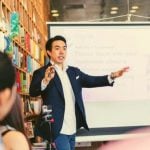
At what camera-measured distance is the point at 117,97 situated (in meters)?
3.83

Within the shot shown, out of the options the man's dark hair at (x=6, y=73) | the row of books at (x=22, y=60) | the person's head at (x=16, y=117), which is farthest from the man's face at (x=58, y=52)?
the man's dark hair at (x=6, y=73)

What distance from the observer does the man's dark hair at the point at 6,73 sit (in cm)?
89

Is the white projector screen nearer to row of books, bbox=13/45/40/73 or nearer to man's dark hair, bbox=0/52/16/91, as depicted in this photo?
row of books, bbox=13/45/40/73

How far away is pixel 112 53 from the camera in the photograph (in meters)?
3.82

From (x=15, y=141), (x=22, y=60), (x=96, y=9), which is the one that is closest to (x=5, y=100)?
(x=15, y=141)

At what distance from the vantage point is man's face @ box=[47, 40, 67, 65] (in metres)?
3.10

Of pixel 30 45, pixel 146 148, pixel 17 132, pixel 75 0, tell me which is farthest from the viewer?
pixel 75 0

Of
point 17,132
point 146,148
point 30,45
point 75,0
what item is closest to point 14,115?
point 17,132

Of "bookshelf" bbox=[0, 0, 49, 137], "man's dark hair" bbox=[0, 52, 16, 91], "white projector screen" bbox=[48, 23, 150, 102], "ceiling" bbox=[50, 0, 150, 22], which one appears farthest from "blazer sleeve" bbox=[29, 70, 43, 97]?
"ceiling" bbox=[50, 0, 150, 22]

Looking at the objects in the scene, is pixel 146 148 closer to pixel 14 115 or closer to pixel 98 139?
pixel 14 115

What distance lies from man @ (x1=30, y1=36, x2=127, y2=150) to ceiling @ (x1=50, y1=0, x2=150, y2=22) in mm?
8208

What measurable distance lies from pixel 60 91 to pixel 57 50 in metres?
0.35

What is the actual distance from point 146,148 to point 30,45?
5.28 metres

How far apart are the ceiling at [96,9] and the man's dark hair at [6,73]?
10390 millimetres
